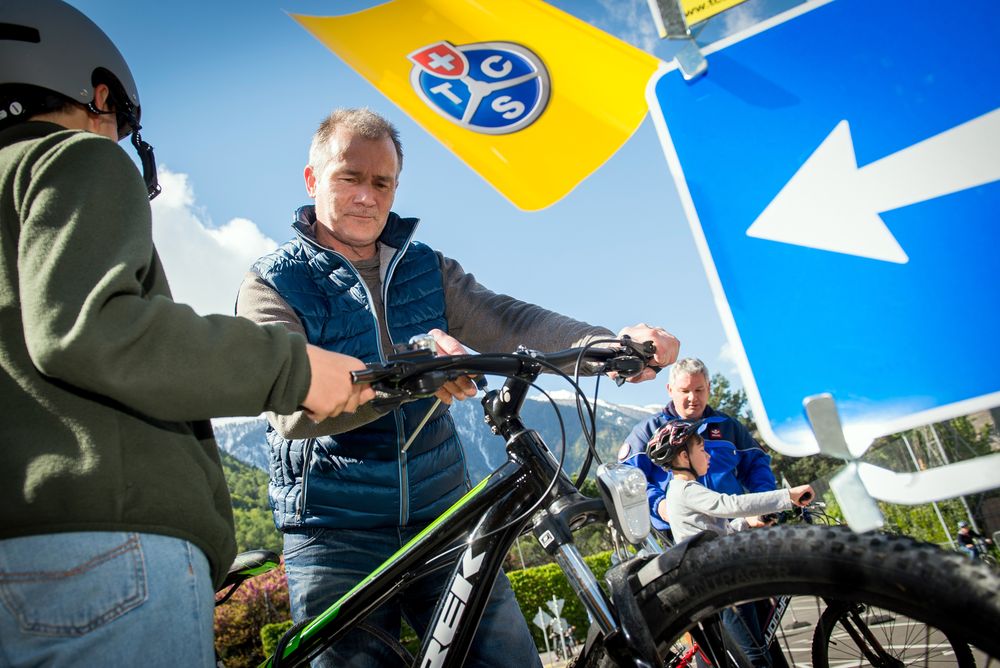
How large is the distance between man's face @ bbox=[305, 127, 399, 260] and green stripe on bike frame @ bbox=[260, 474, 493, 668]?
1171 millimetres

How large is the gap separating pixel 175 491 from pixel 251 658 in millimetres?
26633

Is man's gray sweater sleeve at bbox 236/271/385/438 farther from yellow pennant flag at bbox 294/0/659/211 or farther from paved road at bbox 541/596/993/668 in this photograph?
yellow pennant flag at bbox 294/0/659/211

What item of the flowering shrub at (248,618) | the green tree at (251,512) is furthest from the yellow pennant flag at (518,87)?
the green tree at (251,512)

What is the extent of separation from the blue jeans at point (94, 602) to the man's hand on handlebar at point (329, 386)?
0.38 metres

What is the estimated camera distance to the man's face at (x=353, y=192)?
245 centimetres

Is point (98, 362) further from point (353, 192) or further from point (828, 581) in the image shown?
point (353, 192)

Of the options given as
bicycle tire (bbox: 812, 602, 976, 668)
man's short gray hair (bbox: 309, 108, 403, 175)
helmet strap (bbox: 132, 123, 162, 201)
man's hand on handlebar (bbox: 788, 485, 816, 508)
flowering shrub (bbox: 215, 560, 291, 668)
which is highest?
man's short gray hair (bbox: 309, 108, 403, 175)

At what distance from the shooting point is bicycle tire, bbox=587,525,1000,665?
38.5 inches

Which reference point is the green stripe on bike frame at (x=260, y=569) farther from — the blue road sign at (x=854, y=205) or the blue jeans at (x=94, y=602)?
the blue road sign at (x=854, y=205)

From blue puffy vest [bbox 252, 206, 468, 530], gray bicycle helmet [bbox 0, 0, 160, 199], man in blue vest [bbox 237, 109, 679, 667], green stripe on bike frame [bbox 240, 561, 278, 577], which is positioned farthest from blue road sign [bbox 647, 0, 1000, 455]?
green stripe on bike frame [bbox 240, 561, 278, 577]

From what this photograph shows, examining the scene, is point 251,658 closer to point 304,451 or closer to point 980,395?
point 304,451

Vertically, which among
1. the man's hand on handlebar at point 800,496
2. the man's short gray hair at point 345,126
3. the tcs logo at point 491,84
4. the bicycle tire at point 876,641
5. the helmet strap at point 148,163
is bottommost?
the bicycle tire at point 876,641

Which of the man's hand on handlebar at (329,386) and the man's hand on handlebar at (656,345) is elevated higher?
the man's hand on handlebar at (656,345)

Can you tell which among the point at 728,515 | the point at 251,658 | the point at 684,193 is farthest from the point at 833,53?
the point at 251,658
